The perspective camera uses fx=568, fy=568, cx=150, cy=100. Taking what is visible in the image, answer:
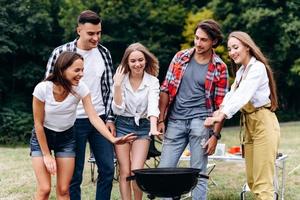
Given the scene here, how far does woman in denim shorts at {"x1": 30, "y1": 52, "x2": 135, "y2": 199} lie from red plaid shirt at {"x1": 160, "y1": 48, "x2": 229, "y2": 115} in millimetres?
533

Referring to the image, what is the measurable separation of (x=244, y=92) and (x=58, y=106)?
1.27 meters

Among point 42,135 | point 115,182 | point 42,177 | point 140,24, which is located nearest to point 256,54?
point 42,135

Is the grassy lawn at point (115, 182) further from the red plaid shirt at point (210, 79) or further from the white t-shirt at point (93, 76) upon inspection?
the red plaid shirt at point (210, 79)

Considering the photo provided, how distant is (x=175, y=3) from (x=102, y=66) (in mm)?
15568

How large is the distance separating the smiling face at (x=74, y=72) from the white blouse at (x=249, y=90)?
1015 millimetres

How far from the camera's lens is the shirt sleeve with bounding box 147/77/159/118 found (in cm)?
420

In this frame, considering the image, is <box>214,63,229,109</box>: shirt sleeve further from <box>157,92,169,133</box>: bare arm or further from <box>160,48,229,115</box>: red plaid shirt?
<box>157,92,169,133</box>: bare arm

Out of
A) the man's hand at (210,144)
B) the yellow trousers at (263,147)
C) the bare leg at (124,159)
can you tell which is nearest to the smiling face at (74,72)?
the bare leg at (124,159)

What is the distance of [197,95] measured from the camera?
4.13m

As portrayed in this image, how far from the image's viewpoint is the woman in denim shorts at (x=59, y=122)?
3.89 metres

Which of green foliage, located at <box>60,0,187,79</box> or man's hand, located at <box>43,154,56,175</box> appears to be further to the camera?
green foliage, located at <box>60,0,187,79</box>

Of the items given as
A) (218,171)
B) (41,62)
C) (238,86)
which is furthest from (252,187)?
(41,62)

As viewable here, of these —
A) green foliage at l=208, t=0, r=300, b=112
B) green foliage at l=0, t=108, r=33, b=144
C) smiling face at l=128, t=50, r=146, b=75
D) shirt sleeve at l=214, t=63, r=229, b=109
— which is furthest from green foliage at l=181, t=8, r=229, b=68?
shirt sleeve at l=214, t=63, r=229, b=109

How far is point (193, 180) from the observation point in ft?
12.1
